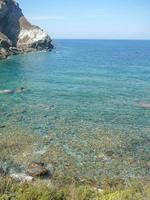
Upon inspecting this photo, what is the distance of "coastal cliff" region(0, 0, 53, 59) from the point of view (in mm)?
135250

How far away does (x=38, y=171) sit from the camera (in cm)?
2778

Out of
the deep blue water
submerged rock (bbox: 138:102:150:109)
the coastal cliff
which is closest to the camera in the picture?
the deep blue water

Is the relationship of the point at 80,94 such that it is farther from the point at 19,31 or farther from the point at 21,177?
the point at 19,31

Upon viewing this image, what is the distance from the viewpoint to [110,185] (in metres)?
26.1

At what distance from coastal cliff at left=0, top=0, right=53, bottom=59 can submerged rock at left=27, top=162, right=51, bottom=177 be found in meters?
106

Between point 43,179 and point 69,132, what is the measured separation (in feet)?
37.7

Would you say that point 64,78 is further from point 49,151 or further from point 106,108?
point 49,151

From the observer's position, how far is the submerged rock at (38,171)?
90.5 ft

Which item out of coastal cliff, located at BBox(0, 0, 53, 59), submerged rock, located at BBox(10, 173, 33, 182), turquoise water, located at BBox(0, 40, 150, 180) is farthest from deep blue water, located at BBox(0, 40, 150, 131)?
coastal cliff, located at BBox(0, 0, 53, 59)

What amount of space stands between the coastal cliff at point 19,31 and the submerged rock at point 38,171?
105791 mm

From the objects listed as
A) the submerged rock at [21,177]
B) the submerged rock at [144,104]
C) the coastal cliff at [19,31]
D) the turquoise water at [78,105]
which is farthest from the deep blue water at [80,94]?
the coastal cliff at [19,31]

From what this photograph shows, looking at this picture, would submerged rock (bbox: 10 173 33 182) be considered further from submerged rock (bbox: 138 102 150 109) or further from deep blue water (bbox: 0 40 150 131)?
submerged rock (bbox: 138 102 150 109)

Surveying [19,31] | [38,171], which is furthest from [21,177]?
[19,31]

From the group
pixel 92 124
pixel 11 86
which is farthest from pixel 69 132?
pixel 11 86
